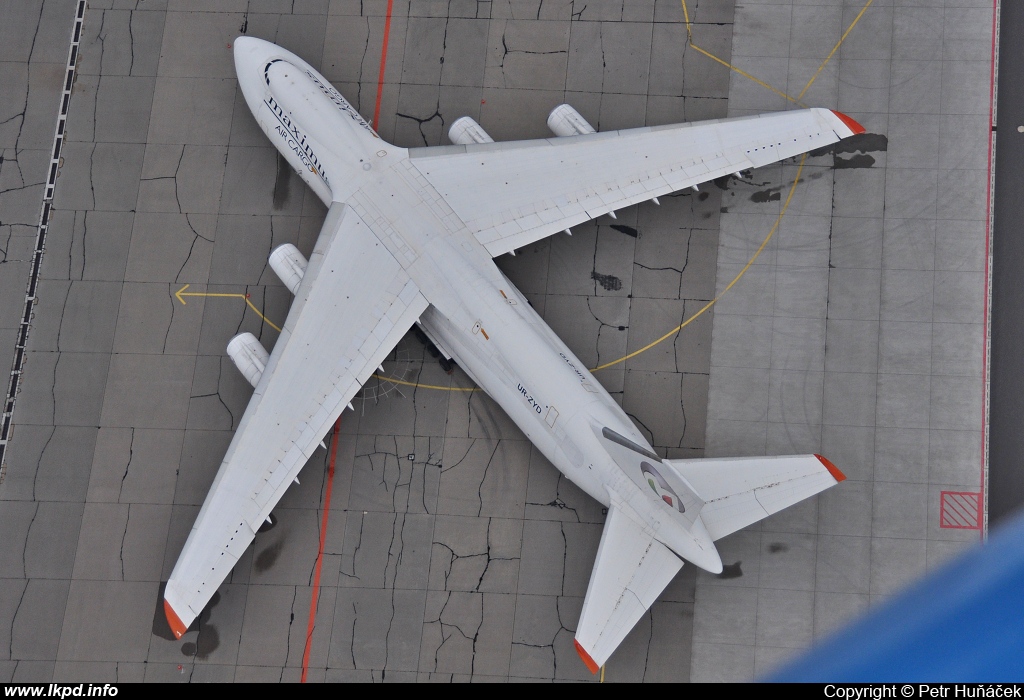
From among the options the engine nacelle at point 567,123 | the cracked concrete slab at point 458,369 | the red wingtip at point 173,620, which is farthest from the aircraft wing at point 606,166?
the red wingtip at point 173,620

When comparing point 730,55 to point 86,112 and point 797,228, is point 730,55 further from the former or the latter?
point 86,112

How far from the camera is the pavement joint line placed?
22.3 meters

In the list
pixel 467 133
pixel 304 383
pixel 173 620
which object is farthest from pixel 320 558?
pixel 467 133

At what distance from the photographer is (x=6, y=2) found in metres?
24.5

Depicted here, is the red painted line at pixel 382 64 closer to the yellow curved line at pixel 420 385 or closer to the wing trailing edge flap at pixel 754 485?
the yellow curved line at pixel 420 385

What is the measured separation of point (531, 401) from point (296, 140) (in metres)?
9.43

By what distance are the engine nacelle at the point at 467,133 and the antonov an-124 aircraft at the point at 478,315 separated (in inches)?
2.4

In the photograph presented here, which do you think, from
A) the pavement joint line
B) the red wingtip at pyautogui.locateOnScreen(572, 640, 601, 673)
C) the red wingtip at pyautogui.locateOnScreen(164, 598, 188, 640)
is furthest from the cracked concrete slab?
the red wingtip at pyautogui.locateOnScreen(572, 640, 601, 673)

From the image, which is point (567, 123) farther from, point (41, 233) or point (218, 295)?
point (41, 233)

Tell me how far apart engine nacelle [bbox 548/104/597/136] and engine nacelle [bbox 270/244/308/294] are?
768cm

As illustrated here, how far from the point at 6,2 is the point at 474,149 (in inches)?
593

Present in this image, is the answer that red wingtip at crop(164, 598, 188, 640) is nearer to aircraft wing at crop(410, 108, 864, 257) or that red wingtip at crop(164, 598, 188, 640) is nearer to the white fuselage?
the white fuselage

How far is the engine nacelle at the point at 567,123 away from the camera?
22344 millimetres
